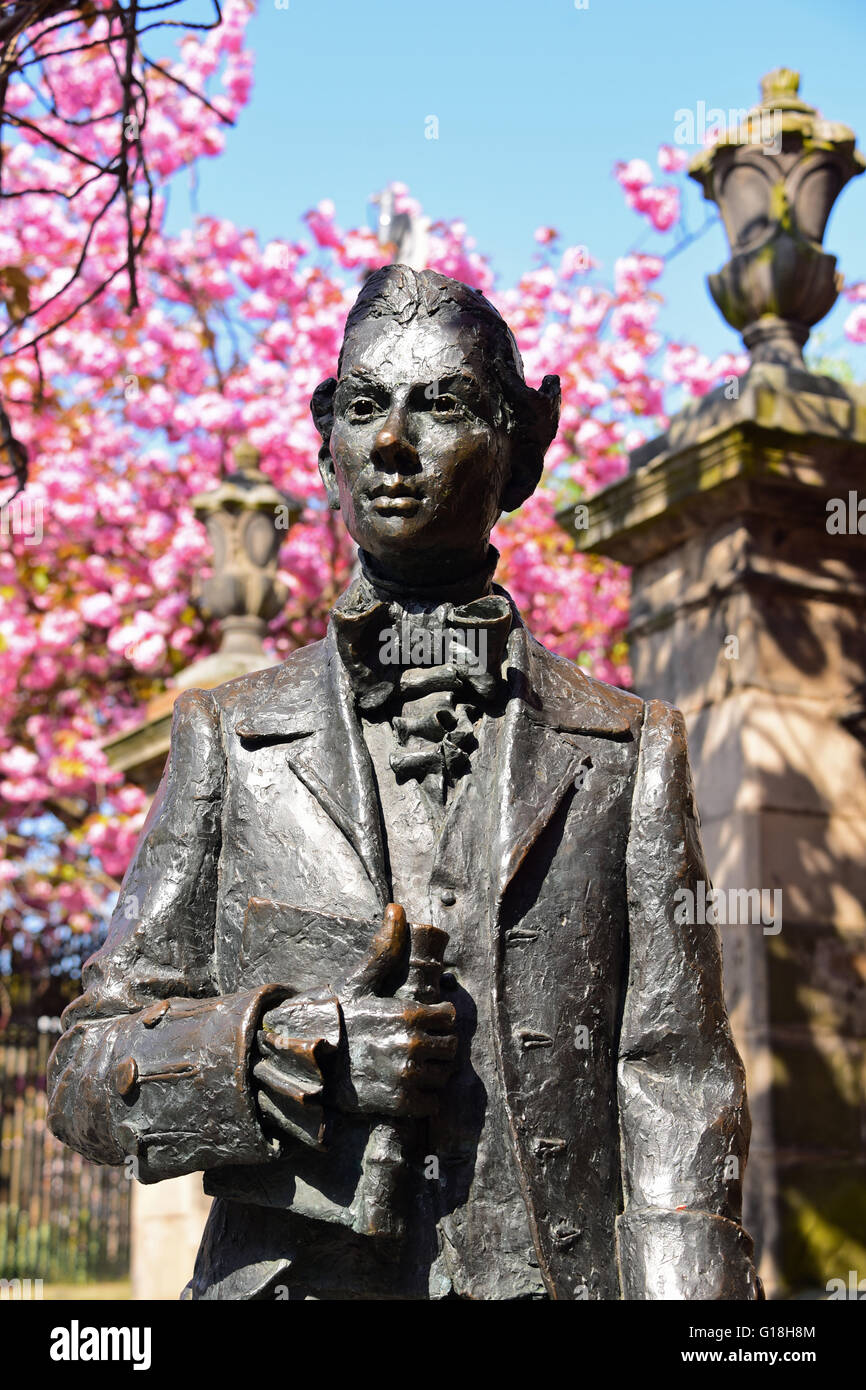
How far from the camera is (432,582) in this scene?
107 inches

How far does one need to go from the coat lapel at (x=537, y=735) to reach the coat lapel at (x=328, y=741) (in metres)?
0.20

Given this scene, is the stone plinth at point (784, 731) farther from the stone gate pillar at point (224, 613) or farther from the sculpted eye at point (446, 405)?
the sculpted eye at point (446, 405)

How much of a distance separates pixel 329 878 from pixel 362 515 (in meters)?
0.58

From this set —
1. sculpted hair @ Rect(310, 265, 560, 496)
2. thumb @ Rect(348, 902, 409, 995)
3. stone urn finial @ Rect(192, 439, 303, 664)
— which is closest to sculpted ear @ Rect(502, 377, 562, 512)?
sculpted hair @ Rect(310, 265, 560, 496)

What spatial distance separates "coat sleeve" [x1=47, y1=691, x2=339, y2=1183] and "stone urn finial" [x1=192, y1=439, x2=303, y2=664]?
213 inches

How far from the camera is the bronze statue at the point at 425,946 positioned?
2.36m

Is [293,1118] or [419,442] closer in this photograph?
[293,1118]

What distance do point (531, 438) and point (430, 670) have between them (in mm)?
456

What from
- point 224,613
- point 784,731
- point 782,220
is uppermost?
point 782,220

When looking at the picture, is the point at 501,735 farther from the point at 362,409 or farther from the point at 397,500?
the point at 362,409

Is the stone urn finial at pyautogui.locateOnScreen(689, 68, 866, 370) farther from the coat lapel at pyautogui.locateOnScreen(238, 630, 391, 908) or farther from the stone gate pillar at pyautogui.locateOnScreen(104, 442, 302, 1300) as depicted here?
the coat lapel at pyautogui.locateOnScreen(238, 630, 391, 908)

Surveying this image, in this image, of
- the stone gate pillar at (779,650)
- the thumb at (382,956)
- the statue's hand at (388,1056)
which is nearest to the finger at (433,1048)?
the statue's hand at (388,1056)

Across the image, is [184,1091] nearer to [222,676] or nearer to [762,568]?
[762,568]

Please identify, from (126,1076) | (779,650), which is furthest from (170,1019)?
(779,650)
